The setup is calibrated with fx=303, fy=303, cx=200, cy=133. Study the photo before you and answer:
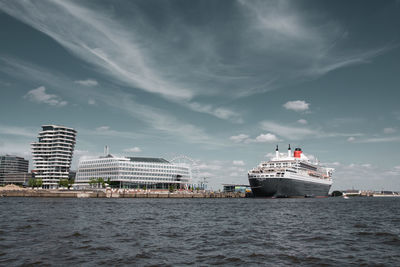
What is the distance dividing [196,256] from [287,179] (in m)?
114

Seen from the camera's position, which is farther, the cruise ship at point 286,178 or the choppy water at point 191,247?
the cruise ship at point 286,178

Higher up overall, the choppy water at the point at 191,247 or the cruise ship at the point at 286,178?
the cruise ship at the point at 286,178

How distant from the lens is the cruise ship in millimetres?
127062

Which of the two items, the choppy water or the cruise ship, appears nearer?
the choppy water

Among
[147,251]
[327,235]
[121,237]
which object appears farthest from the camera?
[327,235]

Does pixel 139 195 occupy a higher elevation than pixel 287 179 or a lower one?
lower

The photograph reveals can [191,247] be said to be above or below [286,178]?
below

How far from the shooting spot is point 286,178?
418 ft

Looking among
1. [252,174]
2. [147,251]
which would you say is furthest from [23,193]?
[147,251]

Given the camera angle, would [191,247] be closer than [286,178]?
Yes

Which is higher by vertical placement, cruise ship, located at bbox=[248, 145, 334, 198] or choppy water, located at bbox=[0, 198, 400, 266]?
cruise ship, located at bbox=[248, 145, 334, 198]

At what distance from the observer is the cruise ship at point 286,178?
127 m

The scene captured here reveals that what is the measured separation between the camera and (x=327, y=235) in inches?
1196

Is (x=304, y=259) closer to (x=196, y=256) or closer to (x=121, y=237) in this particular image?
(x=196, y=256)
